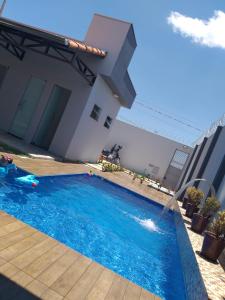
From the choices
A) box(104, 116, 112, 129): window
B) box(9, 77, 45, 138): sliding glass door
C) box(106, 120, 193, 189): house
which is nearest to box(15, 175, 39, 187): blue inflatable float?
box(9, 77, 45, 138): sliding glass door

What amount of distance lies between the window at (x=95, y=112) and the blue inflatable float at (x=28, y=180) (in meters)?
7.51

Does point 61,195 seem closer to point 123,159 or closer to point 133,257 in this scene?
point 133,257

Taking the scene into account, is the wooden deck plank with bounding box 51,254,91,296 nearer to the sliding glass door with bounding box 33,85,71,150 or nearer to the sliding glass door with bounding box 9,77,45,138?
the sliding glass door with bounding box 33,85,71,150

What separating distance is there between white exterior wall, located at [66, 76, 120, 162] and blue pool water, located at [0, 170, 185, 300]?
11.3ft

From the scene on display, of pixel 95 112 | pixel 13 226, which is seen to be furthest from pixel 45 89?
pixel 13 226

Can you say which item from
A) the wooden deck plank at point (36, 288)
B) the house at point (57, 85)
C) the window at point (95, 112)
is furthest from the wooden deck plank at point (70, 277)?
the window at point (95, 112)

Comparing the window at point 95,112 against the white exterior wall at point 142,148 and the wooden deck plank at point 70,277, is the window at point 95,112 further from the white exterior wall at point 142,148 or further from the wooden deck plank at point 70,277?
the white exterior wall at point 142,148

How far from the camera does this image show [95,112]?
1499 centimetres

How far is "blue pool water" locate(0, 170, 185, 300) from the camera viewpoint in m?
5.46

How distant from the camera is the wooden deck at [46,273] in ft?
9.93

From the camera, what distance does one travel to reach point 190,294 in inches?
187

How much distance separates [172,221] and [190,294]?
705 cm

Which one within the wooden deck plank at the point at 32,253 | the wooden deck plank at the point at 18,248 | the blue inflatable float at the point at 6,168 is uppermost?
the blue inflatable float at the point at 6,168

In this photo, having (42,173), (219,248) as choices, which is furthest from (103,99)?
(219,248)
